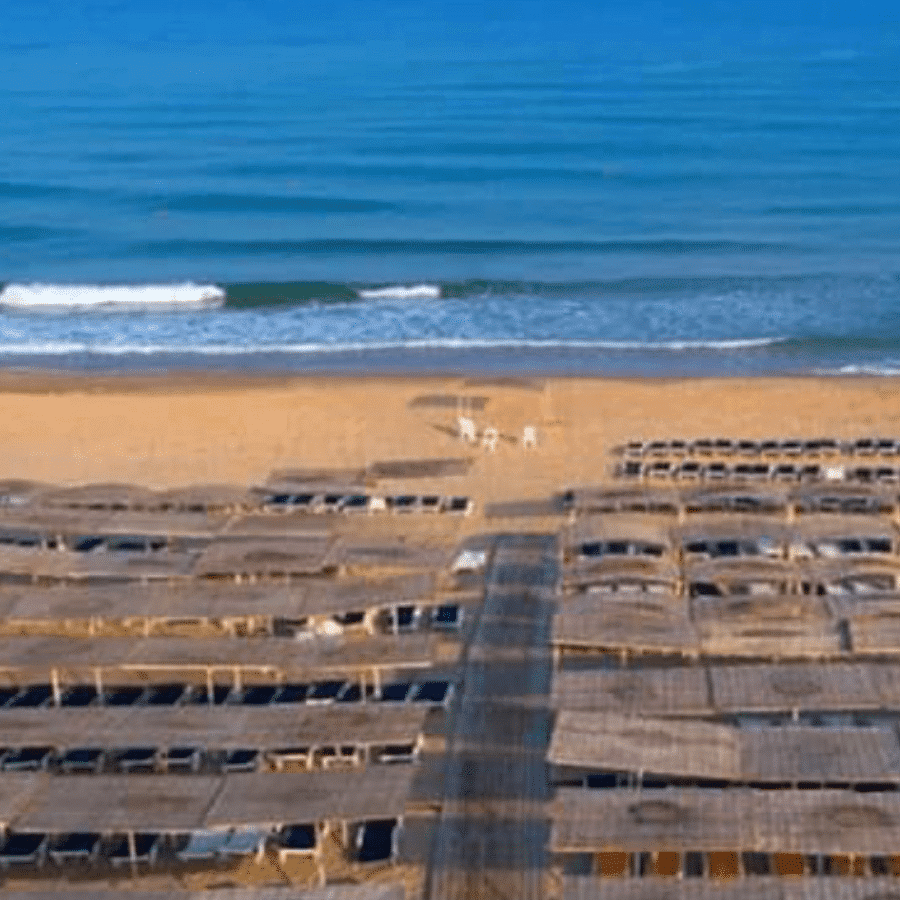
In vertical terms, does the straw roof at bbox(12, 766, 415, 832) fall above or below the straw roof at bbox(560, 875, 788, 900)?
above

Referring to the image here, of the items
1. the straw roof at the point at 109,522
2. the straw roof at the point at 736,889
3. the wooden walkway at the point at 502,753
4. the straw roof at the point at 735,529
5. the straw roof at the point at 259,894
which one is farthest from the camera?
the straw roof at the point at 109,522

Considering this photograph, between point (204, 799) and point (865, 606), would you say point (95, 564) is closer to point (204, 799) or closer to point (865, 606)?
point (204, 799)

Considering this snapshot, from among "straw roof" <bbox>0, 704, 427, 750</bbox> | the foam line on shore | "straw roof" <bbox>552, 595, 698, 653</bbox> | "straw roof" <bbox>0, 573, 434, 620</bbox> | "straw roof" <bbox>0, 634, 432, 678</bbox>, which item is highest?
the foam line on shore

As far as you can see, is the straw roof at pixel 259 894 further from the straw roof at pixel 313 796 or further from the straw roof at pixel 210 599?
the straw roof at pixel 210 599

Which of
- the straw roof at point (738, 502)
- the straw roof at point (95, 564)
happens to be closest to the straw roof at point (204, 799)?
the straw roof at point (95, 564)

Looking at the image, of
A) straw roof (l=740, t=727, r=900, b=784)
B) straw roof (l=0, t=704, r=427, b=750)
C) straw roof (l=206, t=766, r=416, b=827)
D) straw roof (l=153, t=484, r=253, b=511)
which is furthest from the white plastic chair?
straw roof (l=206, t=766, r=416, b=827)

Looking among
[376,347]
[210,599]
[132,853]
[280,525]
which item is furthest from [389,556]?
[376,347]

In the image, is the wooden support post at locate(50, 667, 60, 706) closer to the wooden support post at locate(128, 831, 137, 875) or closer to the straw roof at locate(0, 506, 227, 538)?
the wooden support post at locate(128, 831, 137, 875)

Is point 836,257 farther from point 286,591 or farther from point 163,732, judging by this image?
point 163,732
